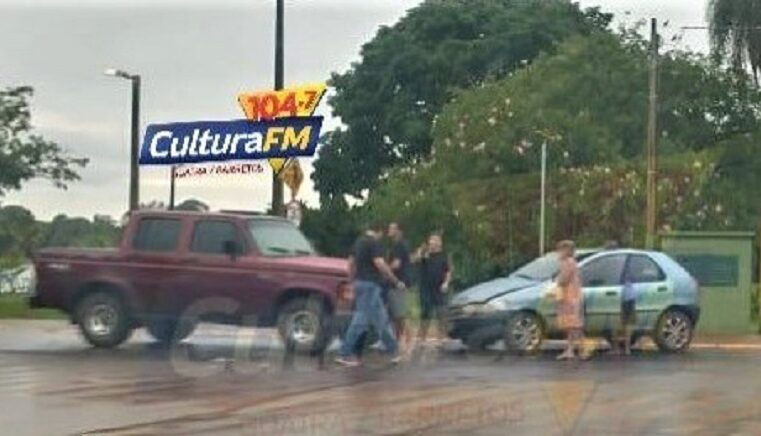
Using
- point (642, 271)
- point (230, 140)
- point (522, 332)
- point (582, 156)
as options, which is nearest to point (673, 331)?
point (642, 271)

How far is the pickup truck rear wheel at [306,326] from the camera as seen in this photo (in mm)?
19547

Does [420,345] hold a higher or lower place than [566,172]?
lower

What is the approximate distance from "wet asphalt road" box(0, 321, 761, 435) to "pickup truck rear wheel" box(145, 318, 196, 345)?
0.80 ft

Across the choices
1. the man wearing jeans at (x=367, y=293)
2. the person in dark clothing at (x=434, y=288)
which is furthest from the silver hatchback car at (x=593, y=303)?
the man wearing jeans at (x=367, y=293)

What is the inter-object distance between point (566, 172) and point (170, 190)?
10630mm

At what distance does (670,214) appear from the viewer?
4094 centimetres

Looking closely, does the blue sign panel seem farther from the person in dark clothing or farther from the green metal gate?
the person in dark clothing

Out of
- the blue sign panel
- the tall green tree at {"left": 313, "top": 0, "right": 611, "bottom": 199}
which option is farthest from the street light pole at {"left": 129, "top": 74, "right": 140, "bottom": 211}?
the tall green tree at {"left": 313, "top": 0, "right": 611, "bottom": 199}

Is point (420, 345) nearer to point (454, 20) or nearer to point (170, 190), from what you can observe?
point (170, 190)

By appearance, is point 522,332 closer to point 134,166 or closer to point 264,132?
point 264,132

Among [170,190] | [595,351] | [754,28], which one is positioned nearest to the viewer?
[595,351]

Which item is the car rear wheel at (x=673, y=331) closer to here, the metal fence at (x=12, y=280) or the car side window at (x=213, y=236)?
the car side window at (x=213, y=236)

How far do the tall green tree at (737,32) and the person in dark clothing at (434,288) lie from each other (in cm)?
2957

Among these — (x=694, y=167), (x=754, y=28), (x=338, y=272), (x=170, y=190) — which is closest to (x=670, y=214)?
(x=694, y=167)
